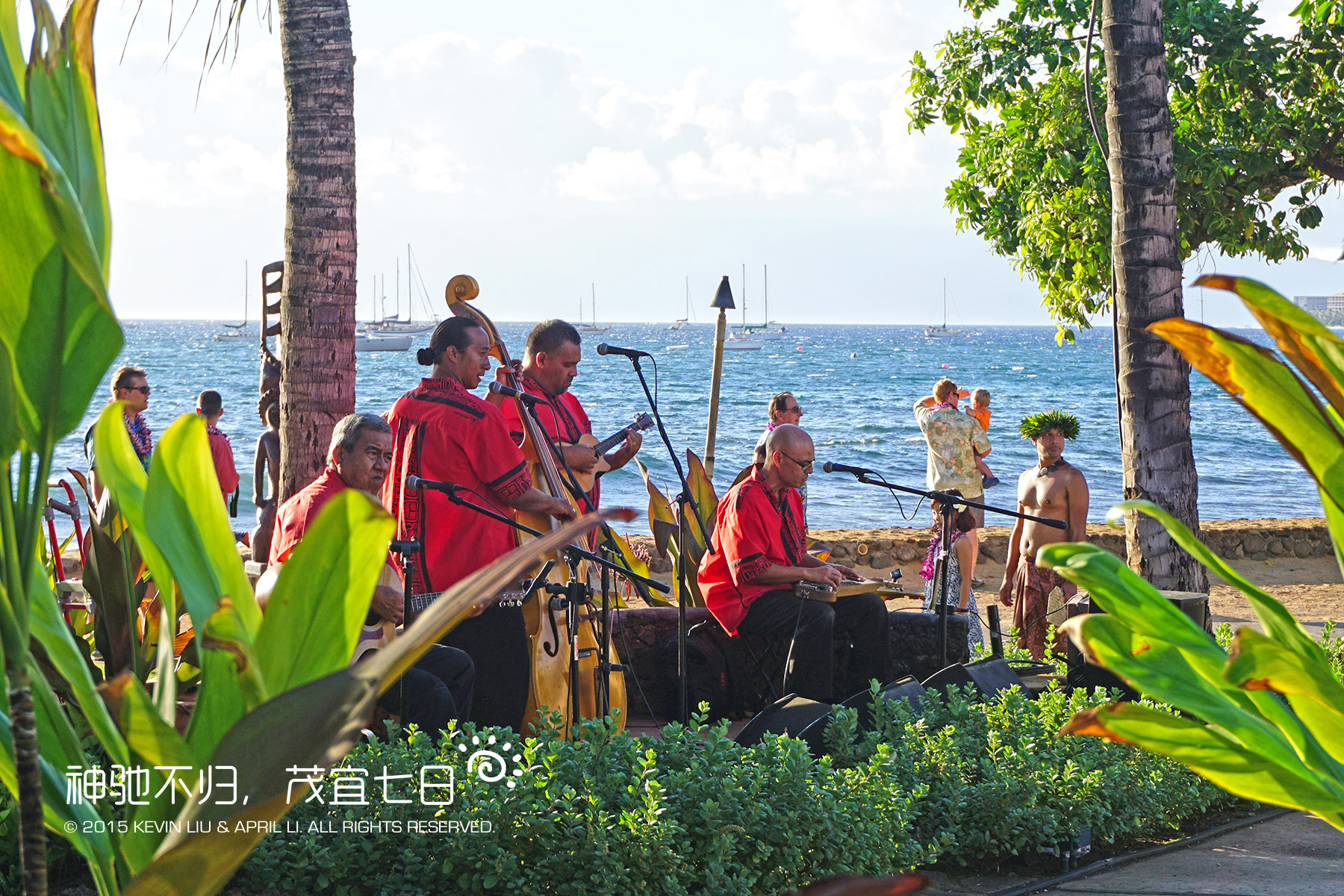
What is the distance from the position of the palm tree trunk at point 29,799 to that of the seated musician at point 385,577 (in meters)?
3.02

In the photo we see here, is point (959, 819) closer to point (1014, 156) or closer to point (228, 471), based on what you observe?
point (228, 471)

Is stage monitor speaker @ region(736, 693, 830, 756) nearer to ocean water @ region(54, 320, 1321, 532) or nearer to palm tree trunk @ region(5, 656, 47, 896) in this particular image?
ocean water @ region(54, 320, 1321, 532)

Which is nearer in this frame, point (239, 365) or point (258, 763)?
point (258, 763)

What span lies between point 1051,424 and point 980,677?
2752 mm

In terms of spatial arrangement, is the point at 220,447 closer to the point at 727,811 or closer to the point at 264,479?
the point at 264,479

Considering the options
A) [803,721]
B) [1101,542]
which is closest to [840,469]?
[803,721]

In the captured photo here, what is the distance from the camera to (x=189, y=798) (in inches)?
42.8

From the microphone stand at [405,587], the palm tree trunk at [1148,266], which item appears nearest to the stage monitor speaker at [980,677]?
the palm tree trunk at [1148,266]

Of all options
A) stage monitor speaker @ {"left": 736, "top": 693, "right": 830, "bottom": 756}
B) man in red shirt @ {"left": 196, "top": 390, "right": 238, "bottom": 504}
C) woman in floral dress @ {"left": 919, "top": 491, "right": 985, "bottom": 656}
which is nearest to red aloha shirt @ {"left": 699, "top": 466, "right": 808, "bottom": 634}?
woman in floral dress @ {"left": 919, "top": 491, "right": 985, "bottom": 656}

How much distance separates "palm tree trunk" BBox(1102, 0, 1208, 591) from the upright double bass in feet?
9.05

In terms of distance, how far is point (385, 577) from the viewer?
13.9 feet

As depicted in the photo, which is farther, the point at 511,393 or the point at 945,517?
the point at 945,517

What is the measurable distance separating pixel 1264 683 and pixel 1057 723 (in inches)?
130

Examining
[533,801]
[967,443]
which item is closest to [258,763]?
[533,801]
